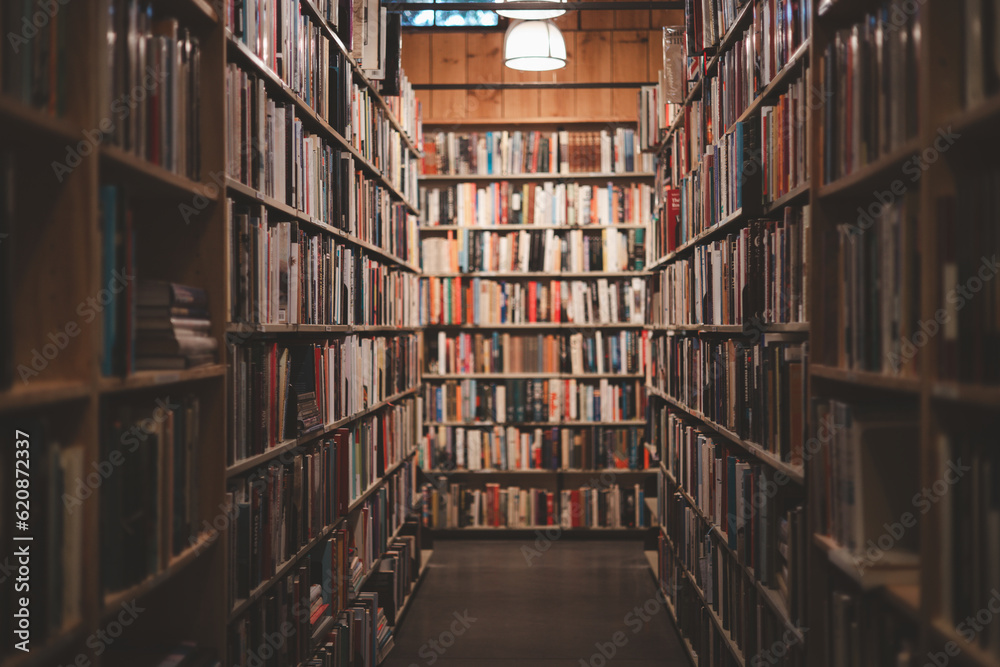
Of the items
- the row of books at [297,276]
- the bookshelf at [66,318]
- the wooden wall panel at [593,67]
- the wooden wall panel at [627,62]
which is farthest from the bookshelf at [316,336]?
the wooden wall panel at [627,62]

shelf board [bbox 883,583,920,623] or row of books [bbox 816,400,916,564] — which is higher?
row of books [bbox 816,400,916,564]

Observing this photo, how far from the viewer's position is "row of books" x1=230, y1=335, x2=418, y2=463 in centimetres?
206

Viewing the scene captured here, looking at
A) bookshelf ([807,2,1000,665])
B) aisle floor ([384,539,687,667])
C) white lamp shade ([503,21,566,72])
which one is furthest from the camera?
white lamp shade ([503,21,566,72])

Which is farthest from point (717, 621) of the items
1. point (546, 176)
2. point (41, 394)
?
point (546, 176)

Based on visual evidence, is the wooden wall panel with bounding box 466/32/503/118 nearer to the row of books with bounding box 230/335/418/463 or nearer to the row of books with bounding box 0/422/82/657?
the row of books with bounding box 230/335/418/463

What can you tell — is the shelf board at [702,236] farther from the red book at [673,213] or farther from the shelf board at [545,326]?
the shelf board at [545,326]

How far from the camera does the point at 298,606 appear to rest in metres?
2.48

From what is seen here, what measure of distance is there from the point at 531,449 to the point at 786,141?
3.95 m

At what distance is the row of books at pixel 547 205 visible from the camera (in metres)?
5.83

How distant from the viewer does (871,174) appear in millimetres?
1467

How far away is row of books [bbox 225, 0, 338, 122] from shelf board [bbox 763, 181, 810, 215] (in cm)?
135

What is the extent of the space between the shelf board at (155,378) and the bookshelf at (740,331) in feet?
4.24

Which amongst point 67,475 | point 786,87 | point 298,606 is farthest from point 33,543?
point 786,87

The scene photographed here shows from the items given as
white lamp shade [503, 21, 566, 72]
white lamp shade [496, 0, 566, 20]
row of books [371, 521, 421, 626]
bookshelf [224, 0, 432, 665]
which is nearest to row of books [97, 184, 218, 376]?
bookshelf [224, 0, 432, 665]
